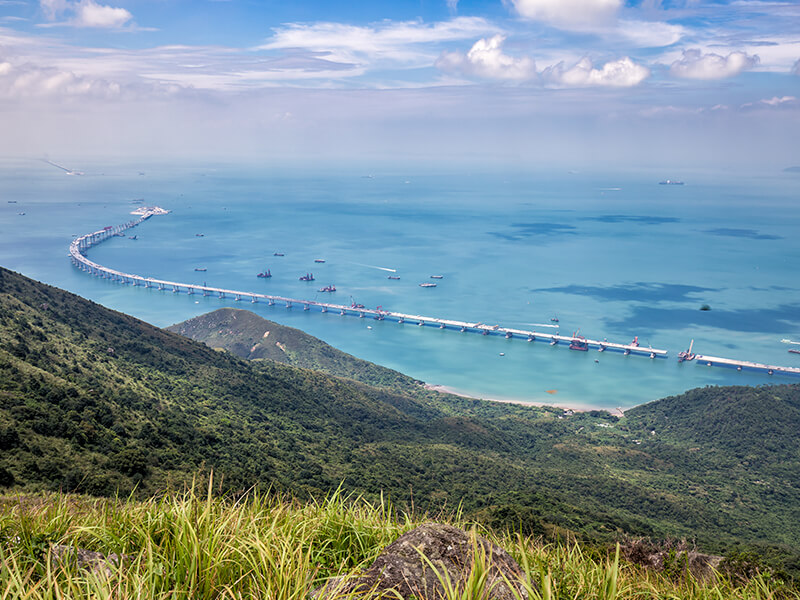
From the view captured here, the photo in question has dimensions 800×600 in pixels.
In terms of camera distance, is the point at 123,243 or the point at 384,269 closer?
the point at 384,269

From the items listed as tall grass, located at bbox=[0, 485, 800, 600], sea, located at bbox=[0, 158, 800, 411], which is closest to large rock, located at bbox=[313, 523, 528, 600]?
tall grass, located at bbox=[0, 485, 800, 600]

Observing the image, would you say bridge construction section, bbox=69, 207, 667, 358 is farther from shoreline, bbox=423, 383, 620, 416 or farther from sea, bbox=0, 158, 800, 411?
shoreline, bbox=423, 383, 620, 416

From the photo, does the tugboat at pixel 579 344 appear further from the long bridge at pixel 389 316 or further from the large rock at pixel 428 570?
the large rock at pixel 428 570

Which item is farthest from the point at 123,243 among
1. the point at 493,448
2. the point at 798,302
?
the point at 798,302

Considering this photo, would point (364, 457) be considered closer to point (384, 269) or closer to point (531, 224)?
point (384, 269)

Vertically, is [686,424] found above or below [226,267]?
below

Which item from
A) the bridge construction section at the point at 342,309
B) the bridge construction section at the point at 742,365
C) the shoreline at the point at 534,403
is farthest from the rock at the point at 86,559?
the bridge construction section at the point at 742,365

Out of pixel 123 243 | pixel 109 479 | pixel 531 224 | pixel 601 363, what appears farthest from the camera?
pixel 531 224
